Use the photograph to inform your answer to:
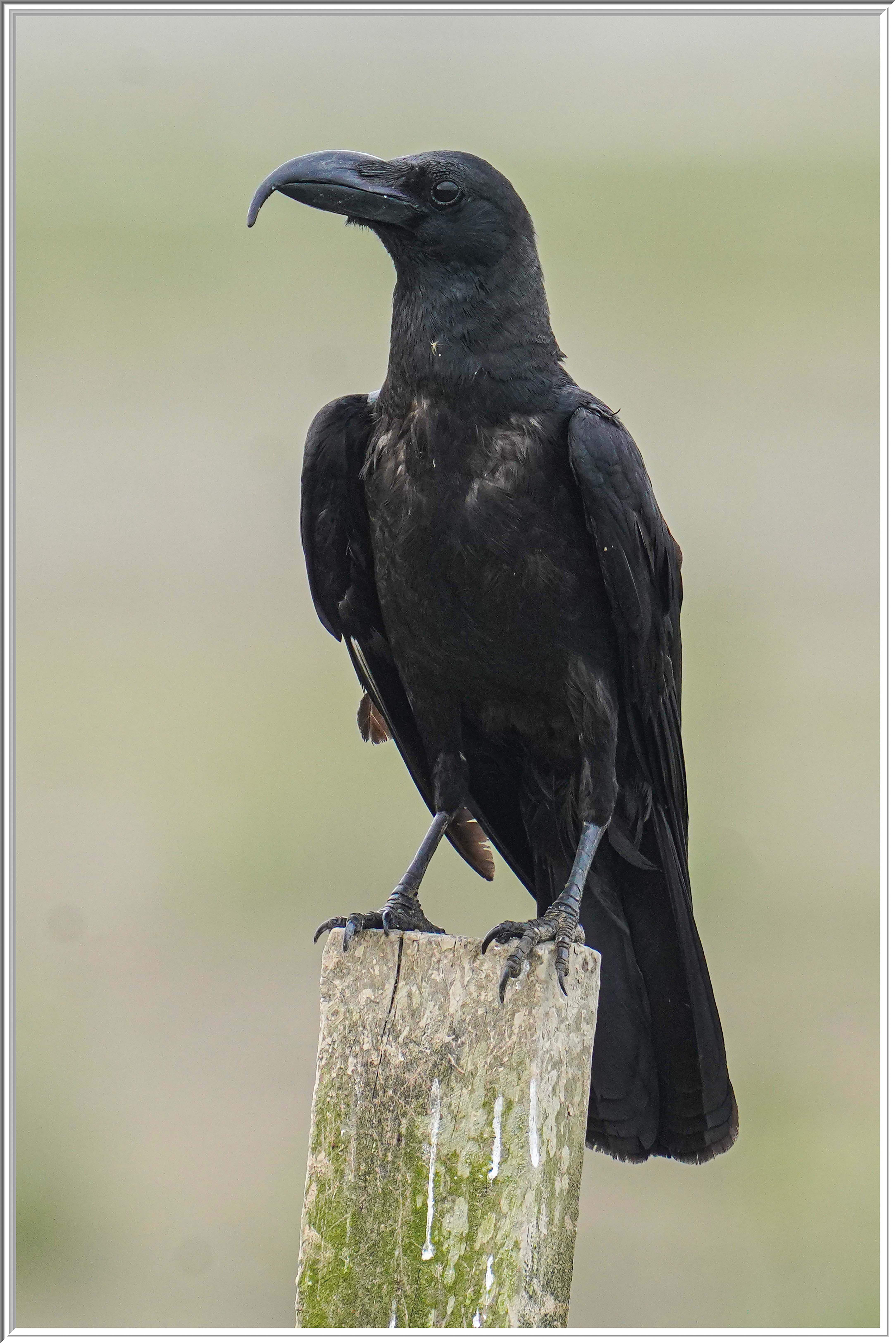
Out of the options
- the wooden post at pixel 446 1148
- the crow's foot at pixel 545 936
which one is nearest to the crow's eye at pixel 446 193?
the crow's foot at pixel 545 936

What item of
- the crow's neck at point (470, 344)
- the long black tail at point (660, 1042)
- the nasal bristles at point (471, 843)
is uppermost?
the crow's neck at point (470, 344)

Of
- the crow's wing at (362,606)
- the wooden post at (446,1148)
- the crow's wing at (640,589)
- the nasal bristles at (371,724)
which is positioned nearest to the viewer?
the wooden post at (446,1148)

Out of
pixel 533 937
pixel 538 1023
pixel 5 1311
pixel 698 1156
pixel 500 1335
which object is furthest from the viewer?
pixel 698 1156

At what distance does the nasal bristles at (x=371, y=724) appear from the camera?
13.3 ft

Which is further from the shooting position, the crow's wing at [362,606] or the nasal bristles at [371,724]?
the nasal bristles at [371,724]

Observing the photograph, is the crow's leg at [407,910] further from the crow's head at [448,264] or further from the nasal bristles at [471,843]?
the crow's head at [448,264]

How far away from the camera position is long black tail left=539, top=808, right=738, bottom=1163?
344 cm

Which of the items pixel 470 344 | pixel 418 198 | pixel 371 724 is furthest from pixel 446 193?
pixel 371 724

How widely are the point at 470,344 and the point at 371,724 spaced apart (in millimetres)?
1334

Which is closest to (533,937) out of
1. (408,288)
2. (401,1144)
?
(401,1144)

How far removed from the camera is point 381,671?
3.88m

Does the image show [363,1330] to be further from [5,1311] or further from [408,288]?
[408,288]

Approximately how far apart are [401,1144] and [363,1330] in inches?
13.7

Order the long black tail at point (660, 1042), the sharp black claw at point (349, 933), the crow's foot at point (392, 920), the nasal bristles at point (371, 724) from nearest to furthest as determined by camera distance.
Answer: the sharp black claw at point (349, 933) < the crow's foot at point (392, 920) < the long black tail at point (660, 1042) < the nasal bristles at point (371, 724)
